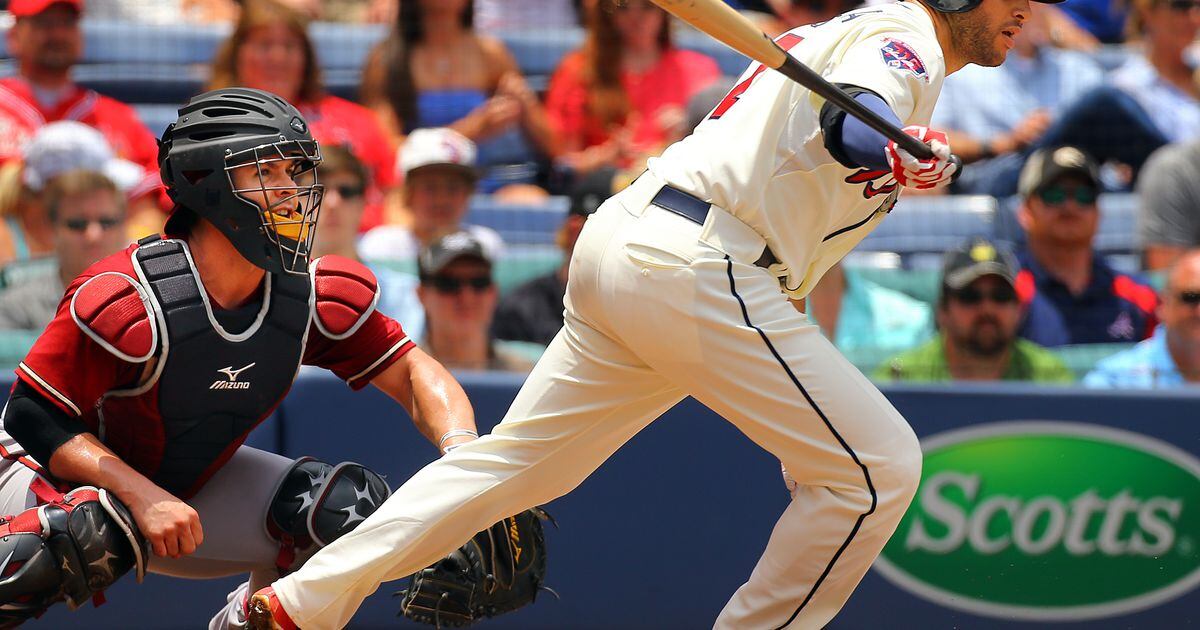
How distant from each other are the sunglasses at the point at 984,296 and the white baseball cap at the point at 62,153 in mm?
3247

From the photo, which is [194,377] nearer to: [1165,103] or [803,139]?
[803,139]

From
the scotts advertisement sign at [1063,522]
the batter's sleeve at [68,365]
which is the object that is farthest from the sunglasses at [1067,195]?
the batter's sleeve at [68,365]

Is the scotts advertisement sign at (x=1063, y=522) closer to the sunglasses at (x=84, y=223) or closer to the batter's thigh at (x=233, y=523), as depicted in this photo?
the batter's thigh at (x=233, y=523)

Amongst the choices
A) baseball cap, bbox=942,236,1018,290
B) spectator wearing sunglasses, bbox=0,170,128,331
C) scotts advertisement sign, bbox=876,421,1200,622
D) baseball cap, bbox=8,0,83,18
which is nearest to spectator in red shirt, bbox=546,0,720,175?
baseball cap, bbox=942,236,1018,290

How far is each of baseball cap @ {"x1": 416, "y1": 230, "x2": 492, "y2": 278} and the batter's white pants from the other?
2137mm

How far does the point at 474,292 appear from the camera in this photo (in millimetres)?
5523

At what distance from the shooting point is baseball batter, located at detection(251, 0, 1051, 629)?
3137 mm

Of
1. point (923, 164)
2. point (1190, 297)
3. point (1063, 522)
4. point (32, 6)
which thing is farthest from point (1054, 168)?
point (32, 6)

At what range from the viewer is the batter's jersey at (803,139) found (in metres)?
3.16

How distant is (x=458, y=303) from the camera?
5.51 meters

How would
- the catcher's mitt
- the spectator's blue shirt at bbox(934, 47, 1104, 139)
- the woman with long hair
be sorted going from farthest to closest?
1. the spectator's blue shirt at bbox(934, 47, 1104, 139)
2. the woman with long hair
3. the catcher's mitt

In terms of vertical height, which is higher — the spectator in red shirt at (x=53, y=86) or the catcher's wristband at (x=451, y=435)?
the catcher's wristband at (x=451, y=435)

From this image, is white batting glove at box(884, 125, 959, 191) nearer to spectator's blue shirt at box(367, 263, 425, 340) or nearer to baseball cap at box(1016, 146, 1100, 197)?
spectator's blue shirt at box(367, 263, 425, 340)

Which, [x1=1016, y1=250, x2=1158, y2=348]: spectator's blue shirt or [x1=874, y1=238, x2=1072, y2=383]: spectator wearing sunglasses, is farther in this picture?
[x1=1016, y1=250, x2=1158, y2=348]: spectator's blue shirt
